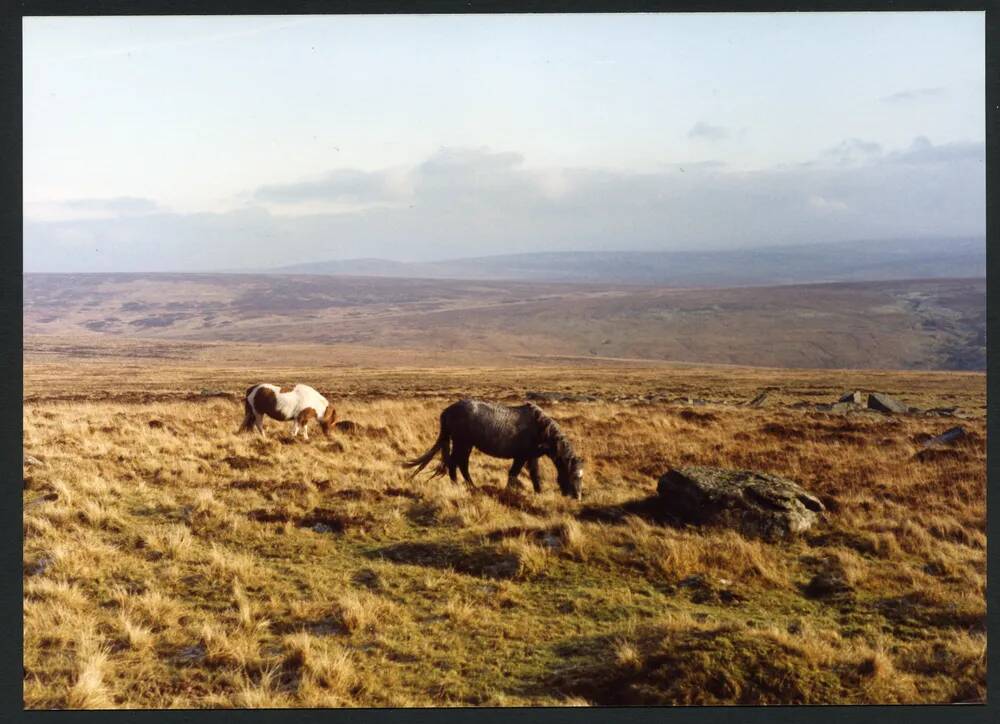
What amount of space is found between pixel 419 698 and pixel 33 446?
12167 millimetres

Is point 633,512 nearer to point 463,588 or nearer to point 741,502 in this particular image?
point 741,502

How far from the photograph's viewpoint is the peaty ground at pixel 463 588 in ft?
22.6

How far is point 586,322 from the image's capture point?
132 m

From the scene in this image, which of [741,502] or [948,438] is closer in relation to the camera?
[741,502]

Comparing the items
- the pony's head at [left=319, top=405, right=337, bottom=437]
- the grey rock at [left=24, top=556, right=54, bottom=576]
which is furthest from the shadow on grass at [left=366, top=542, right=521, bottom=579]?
the pony's head at [left=319, top=405, right=337, bottom=437]

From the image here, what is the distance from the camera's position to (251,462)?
1492 centimetres

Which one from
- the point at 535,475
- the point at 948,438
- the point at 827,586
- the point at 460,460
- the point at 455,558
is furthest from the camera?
the point at 948,438

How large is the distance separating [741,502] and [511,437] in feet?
13.8

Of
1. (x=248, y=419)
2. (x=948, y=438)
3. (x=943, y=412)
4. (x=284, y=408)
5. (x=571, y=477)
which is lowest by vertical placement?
(x=943, y=412)

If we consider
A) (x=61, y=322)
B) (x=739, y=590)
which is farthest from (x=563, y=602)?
(x=61, y=322)

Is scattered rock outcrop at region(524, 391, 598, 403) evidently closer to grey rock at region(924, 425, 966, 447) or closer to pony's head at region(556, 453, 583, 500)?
grey rock at region(924, 425, 966, 447)

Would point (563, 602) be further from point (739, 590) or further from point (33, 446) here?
point (33, 446)

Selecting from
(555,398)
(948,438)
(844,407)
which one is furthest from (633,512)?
(555,398)

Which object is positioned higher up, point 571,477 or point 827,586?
point 571,477
